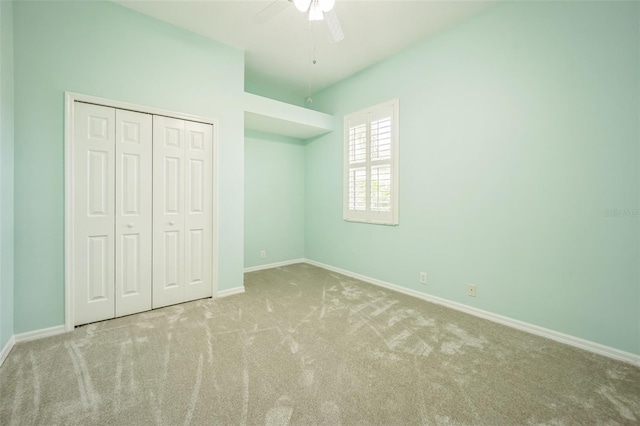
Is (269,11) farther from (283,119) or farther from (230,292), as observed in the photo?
Result: (230,292)

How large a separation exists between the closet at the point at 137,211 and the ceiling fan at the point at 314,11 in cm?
149

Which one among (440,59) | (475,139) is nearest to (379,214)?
(475,139)

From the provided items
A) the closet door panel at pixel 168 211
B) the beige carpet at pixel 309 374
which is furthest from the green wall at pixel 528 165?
the closet door panel at pixel 168 211

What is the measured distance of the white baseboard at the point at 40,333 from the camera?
7.17ft

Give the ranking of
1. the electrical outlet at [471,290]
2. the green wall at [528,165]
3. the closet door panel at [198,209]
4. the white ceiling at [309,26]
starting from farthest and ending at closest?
the closet door panel at [198,209] → the electrical outlet at [471,290] → the white ceiling at [309,26] → the green wall at [528,165]

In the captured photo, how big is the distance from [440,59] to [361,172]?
164 centimetres

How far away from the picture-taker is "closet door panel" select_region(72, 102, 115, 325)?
243cm

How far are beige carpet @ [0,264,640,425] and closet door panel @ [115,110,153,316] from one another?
0.26 metres

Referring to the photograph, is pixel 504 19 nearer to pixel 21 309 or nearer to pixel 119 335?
pixel 119 335

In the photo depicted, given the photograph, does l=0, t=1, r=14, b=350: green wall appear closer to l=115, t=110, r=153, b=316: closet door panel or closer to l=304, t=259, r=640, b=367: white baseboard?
l=115, t=110, r=153, b=316: closet door panel

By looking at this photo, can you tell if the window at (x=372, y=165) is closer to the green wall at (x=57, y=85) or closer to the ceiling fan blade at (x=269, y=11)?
the ceiling fan blade at (x=269, y=11)

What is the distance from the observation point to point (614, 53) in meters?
2.01

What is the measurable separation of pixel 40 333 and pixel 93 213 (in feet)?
3.53

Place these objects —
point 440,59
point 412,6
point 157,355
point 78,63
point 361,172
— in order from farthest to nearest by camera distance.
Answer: point 361,172
point 440,59
point 412,6
point 78,63
point 157,355
